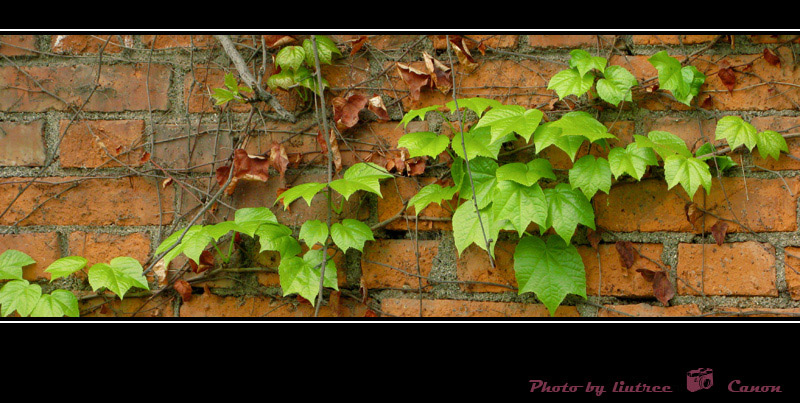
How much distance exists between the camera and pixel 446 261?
1.06m

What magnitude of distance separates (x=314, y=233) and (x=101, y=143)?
1.78 ft

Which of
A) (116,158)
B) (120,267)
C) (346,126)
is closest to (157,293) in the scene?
(120,267)

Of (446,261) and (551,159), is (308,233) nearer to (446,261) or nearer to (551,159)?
(446,261)

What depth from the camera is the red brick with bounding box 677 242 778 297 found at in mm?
994

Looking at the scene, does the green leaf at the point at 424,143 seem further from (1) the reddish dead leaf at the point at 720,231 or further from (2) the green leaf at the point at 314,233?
(1) the reddish dead leaf at the point at 720,231

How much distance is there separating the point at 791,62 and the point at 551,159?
0.53 m

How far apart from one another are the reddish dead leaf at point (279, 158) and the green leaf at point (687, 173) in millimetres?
768

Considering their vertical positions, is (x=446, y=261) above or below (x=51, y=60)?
below

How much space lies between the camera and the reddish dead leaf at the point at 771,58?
3.28 feet

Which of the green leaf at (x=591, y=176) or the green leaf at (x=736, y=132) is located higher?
→ the green leaf at (x=736, y=132)

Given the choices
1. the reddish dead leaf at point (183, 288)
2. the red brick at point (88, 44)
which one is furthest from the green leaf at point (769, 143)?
the red brick at point (88, 44)

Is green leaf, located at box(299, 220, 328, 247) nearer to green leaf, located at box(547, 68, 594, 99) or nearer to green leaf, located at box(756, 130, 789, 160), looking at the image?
green leaf, located at box(547, 68, 594, 99)

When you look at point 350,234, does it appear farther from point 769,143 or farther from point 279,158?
point 769,143

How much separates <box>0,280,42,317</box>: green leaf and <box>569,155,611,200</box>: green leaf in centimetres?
110
